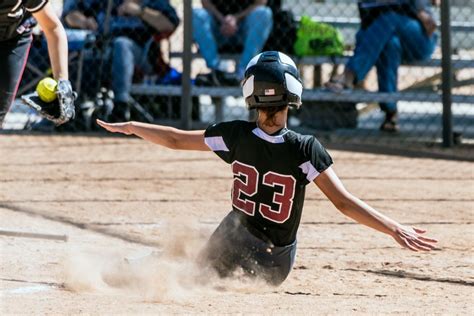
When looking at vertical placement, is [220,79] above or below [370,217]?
below

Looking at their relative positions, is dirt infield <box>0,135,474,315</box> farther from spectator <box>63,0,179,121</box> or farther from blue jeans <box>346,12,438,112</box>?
blue jeans <box>346,12,438,112</box>

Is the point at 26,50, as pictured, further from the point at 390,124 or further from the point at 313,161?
the point at 390,124

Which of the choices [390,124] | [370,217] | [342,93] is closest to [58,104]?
[370,217]

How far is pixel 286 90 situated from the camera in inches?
194

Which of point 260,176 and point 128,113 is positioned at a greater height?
point 260,176

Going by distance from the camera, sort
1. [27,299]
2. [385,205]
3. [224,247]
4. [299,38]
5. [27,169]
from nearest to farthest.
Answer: [27,299]
[224,247]
[385,205]
[27,169]
[299,38]

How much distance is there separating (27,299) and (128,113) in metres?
5.92

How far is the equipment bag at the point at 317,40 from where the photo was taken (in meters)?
10.5

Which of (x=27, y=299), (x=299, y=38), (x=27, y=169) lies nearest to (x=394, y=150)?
(x=299, y=38)

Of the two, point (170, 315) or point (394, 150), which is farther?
point (394, 150)

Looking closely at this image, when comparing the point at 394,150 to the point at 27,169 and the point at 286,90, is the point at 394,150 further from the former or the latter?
the point at 286,90

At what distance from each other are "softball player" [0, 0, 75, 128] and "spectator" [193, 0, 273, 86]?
4714 mm

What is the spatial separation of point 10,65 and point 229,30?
5.07m

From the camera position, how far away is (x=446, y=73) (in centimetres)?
1004
